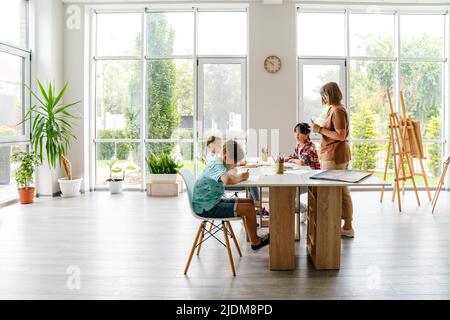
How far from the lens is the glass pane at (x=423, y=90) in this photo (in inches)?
283

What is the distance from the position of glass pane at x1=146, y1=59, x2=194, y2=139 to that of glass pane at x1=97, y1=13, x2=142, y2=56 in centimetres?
46

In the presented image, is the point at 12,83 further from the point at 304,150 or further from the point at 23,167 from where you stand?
the point at 304,150

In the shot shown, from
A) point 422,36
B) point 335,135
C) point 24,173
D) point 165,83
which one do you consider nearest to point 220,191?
point 335,135

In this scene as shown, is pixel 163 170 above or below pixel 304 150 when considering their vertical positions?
below

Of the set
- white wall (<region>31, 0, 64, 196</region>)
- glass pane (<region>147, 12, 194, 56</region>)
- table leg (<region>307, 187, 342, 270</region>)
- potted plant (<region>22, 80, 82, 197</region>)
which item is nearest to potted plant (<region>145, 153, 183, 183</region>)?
potted plant (<region>22, 80, 82, 197</region>)

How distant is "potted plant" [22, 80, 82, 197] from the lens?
6.27m

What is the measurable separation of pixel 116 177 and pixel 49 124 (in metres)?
1.49

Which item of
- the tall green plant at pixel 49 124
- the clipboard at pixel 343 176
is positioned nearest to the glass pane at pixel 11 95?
the tall green plant at pixel 49 124

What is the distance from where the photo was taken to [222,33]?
7.16 metres

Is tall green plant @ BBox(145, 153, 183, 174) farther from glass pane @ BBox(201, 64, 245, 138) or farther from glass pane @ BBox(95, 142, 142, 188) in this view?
glass pane @ BBox(201, 64, 245, 138)

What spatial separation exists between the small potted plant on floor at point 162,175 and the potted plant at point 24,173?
70.0 inches

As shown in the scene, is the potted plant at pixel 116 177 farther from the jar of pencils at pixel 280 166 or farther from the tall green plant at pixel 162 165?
the jar of pencils at pixel 280 166

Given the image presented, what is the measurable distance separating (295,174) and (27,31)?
536 centimetres
